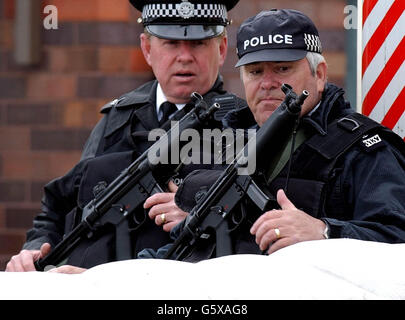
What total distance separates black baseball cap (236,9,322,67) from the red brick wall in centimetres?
214

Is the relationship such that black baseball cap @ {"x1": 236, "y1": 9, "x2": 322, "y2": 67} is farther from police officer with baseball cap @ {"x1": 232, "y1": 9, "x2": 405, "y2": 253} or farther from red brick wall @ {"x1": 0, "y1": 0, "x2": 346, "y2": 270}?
red brick wall @ {"x1": 0, "y1": 0, "x2": 346, "y2": 270}

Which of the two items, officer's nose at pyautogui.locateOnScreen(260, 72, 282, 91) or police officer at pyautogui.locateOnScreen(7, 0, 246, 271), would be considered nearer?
officer's nose at pyautogui.locateOnScreen(260, 72, 282, 91)

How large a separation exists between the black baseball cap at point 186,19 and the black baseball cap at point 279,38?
1.68ft

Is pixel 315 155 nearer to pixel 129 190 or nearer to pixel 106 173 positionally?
pixel 129 190

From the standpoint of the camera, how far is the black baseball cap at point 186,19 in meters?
4.13

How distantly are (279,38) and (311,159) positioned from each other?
0.37 metres

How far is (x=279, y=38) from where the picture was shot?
11.7ft

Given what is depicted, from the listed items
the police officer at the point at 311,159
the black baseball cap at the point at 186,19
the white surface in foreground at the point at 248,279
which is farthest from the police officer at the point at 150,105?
the white surface in foreground at the point at 248,279

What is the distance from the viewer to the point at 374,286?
254 cm

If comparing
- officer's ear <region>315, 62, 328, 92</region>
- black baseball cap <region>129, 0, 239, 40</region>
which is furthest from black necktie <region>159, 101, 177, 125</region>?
officer's ear <region>315, 62, 328, 92</region>

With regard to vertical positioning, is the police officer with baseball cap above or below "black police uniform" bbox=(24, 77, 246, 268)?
above

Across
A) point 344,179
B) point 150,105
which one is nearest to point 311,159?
point 344,179

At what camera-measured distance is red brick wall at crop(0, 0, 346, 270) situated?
19.0 feet

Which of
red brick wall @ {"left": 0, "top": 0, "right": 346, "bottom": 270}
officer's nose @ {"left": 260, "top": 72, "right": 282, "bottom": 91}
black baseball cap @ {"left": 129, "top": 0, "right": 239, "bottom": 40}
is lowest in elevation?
red brick wall @ {"left": 0, "top": 0, "right": 346, "bottom": 270}
